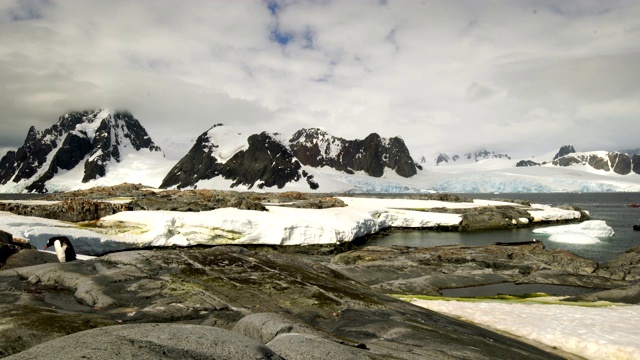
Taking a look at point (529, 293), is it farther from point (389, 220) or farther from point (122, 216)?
point (389, 220)

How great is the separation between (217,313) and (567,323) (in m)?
13.9

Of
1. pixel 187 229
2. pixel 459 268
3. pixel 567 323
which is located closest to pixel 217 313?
pixel 567 323

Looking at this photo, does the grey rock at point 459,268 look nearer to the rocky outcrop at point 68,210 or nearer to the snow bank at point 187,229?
the snow bank at point 187,229

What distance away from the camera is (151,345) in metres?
4.99

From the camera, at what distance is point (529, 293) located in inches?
960

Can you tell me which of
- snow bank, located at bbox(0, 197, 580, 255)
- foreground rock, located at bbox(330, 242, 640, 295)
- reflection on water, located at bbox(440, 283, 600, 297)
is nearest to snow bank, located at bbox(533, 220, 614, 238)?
foreground rock, located at bbox(330, 242, 640, 295)

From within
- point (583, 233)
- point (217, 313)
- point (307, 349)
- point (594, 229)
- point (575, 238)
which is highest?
point (307, 349)

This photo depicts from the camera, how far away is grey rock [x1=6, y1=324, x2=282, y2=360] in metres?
4.65

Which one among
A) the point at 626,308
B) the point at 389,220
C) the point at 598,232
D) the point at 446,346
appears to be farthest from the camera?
the point at 389,220

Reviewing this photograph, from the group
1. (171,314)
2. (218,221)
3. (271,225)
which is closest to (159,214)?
(218,221)

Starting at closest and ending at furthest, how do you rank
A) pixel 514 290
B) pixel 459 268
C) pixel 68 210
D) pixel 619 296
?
pixel 619 296
pixel 514 290
pixel 459 268
pixel 68 210

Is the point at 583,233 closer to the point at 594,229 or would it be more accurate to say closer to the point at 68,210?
the point at 594,229


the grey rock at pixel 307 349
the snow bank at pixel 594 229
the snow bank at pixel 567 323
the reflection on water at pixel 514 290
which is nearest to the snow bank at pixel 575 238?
the snow bank at pixel 594 229

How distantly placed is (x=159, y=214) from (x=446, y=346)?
34096 mm
